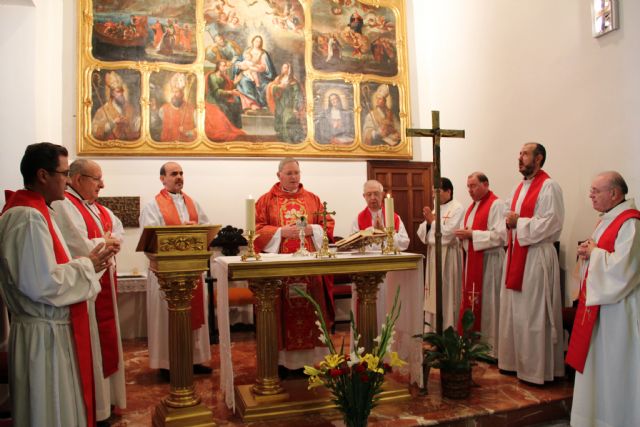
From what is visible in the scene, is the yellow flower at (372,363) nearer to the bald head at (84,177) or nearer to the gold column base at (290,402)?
the gold column base at (290,402)

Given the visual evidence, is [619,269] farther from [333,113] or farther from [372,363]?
[333,113]

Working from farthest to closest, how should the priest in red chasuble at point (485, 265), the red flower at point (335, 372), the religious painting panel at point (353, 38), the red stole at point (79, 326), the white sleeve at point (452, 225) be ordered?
the religious painting panel at point (353, 38), the white sleeve at point (452, 225), the priest in red chasuble at point (485, 265), the red flower at point (335, 372), the red stole at point (79, 326)

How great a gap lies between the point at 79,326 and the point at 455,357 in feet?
9.54

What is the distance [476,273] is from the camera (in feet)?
18.3

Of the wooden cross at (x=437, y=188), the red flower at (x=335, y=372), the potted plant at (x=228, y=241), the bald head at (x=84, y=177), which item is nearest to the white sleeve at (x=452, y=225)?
the wooden cross at (x=437, y=188)

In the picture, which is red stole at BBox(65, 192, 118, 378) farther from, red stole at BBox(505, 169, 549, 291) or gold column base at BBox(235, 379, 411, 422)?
red stole at BBox(505, 169, 549, 291)

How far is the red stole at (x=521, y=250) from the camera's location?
483cm

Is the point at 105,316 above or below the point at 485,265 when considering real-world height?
below

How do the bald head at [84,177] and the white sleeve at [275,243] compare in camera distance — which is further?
the white sleeve at [275,243]

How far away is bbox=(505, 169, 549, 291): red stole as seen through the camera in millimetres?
4832

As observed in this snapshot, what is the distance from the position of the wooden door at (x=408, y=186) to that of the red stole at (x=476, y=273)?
96.8 inches

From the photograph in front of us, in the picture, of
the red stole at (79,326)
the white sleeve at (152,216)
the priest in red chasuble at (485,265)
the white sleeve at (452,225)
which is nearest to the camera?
the red stole at (79,326)

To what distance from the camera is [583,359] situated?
3.71m

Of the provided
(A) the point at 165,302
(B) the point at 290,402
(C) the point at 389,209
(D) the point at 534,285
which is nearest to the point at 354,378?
(B) the point at 290,402
